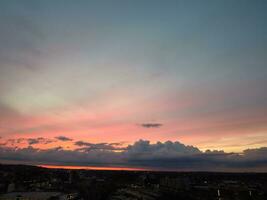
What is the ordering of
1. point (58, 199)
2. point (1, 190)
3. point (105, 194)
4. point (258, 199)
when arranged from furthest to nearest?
point (1, 190) < point (58, 199) < point (105, 194) < point (258, 199)

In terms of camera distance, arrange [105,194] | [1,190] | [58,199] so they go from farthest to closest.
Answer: [1,190] → [58,199] → [105,194]

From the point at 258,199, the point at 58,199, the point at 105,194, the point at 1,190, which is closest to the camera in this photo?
the point at 258,199

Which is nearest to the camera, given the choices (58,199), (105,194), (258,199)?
(258,199)

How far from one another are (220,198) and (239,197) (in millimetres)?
7359

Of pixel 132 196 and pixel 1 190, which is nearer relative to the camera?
pixel 132 196

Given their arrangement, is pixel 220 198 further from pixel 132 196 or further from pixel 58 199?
pixel 58 199

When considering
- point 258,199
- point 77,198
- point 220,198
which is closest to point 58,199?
point 77,198

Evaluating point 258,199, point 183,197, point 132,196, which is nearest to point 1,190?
point 132,196

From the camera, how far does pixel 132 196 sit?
4953 inches

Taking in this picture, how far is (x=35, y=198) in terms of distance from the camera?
145 metres

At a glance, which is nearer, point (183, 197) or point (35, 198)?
point (183, 197)

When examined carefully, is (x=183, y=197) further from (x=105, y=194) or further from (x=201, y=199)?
(x=105, y=194)

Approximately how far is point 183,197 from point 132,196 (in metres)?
20.2

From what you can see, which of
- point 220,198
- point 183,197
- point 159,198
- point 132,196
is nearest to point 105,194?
point 132,196
